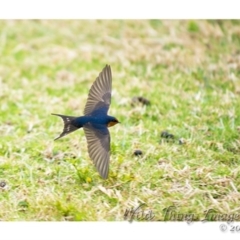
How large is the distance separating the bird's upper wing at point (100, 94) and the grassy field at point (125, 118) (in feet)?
0.71

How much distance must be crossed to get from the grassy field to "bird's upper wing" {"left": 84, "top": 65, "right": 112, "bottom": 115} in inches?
8.5

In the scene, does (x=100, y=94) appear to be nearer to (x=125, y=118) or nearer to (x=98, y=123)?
(x=98, y=123)

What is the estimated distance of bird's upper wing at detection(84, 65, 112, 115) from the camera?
2.90 m

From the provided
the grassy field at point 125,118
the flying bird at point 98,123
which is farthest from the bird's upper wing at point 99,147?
the grassy field at point 125,118

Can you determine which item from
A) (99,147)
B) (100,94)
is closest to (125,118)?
(100,94)

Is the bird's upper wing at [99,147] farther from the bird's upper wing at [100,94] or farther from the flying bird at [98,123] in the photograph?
the bird's upper wing at [100,94]

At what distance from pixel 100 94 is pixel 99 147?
0.98 ft

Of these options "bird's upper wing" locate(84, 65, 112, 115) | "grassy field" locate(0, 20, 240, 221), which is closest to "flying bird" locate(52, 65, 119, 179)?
"bird's upper wing" locate(84, 65, 112, 115)

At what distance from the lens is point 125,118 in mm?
3287

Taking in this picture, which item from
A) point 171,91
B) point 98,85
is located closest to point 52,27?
point 171,91
